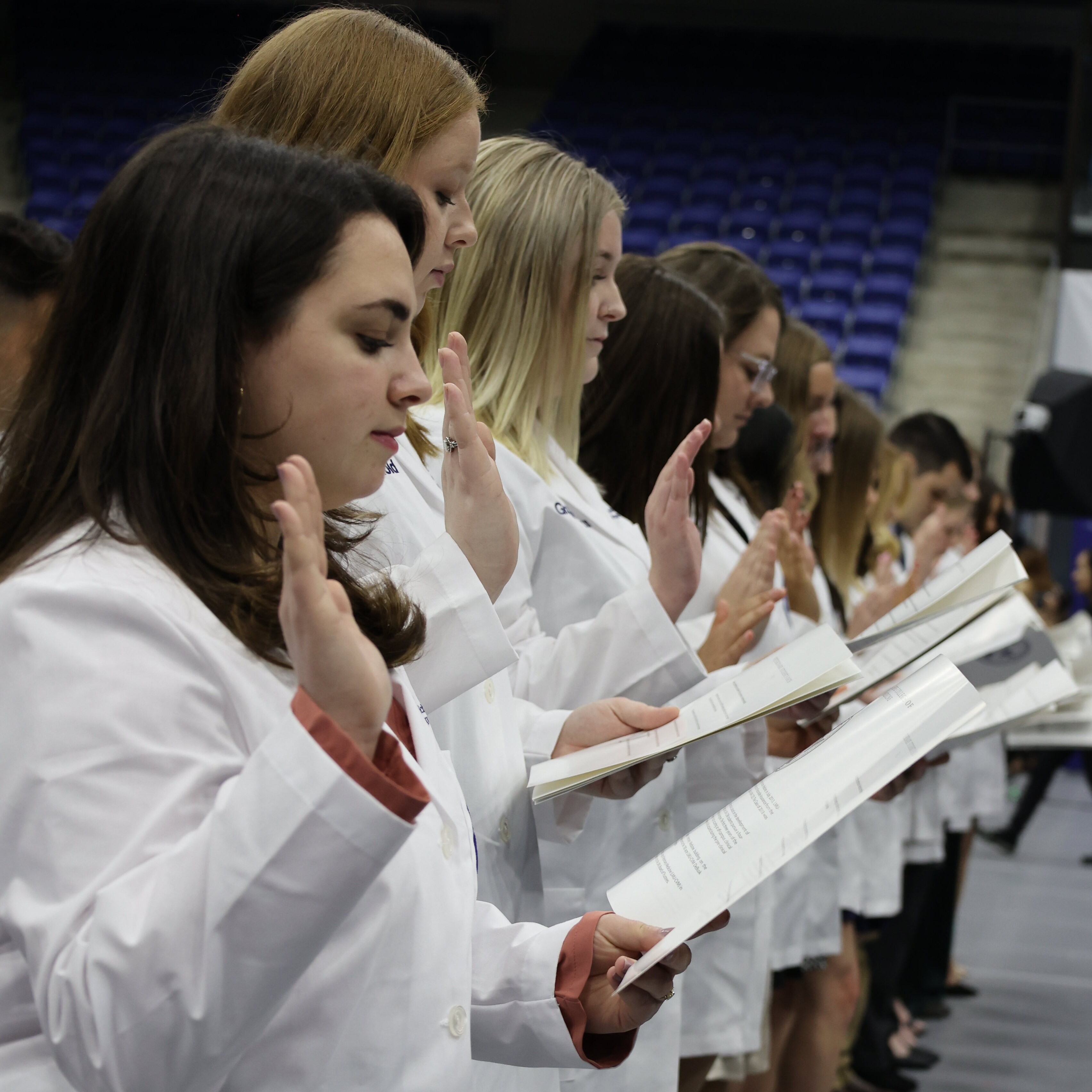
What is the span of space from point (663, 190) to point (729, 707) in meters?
9.36

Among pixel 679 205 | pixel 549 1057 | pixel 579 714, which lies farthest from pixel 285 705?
pixel 679 205

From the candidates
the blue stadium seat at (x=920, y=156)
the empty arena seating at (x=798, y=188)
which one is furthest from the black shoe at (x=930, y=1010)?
the blue stadium seat at (x=920, y=156)

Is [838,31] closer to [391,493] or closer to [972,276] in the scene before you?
[972,276]

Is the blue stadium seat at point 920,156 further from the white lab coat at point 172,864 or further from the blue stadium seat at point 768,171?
the white lab coat at point 172,864

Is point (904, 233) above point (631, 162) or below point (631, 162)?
below

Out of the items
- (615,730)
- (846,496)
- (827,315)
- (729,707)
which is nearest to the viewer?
(729,707)

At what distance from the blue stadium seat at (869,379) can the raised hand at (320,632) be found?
7.60 meters

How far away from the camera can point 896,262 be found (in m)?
9.70

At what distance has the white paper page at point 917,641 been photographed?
68.1 inches

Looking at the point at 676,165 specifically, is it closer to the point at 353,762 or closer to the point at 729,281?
the point at 729,281

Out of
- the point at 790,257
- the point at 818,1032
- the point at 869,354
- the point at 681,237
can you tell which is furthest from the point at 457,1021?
the point at 681,237

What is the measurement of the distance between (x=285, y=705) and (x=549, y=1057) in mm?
431

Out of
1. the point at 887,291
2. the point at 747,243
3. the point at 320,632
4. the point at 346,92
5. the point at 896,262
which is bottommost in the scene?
the point at 887,291

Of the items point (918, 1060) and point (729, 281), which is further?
point (918, 1060)
